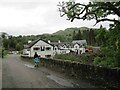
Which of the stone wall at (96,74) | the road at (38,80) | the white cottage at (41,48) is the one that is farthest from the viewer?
the white cottage at (41,48)

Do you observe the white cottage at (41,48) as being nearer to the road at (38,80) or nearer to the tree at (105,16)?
the road at (38,80)

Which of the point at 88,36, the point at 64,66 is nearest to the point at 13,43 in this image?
the point at 88,36

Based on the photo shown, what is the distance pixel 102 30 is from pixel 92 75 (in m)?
5.92

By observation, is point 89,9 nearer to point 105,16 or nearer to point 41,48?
point 105,16

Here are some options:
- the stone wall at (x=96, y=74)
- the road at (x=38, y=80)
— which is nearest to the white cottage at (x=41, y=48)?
the road at (x=38, y=80)

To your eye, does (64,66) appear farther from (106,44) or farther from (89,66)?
(89,66)

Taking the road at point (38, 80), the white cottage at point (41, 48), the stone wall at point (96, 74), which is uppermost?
the white cottage at point (41, 48)

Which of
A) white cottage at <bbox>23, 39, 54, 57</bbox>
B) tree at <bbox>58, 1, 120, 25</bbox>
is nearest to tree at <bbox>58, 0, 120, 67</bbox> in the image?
tree at <bbox>58, 1, 120, 25</bbox>

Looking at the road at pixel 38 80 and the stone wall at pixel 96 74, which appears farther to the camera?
the road at pixel 38 80

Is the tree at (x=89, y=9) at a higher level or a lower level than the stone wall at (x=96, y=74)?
higher

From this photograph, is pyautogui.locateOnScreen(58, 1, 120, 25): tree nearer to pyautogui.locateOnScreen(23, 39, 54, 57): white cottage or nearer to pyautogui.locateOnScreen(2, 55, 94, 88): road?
pyautogui.locateOnScreen(2, 55, 94, 88): road

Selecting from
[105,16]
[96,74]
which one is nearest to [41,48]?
[105,16]

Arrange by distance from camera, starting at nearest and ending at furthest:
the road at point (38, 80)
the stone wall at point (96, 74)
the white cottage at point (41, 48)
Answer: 1. the stone wall at point (96, 74)
2. the road at point (38, 80)
3. the white cottage at point (41, 48)

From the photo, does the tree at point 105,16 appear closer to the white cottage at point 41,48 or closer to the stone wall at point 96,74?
the stone wall at point 96,74
